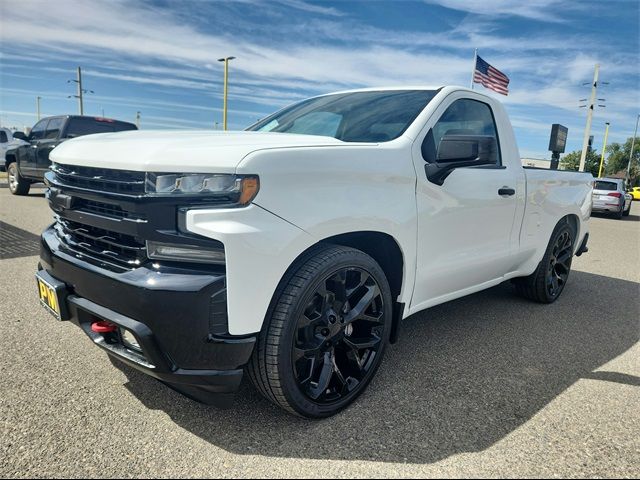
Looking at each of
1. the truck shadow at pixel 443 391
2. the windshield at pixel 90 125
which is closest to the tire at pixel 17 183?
the windshield at pixel 90 125

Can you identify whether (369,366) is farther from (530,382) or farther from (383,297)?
(530,382)

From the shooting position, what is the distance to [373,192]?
244cm

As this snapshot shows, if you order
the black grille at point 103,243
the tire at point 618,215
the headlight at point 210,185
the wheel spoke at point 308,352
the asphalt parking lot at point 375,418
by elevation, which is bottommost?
the tire at point 618,215

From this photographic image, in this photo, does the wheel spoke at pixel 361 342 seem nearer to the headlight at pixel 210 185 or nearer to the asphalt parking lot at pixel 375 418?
the asphalt parking lot at pixel 375 418

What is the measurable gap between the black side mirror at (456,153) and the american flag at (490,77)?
12.0 metres

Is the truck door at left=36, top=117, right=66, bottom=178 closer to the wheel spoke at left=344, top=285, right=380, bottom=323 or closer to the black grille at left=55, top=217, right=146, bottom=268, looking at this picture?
the black grille at left=55, top=217, right=146, bottom=268

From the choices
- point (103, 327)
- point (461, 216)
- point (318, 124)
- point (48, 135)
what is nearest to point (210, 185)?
point (103, 327)

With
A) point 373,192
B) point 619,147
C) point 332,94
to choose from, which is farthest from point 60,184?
point 619,147

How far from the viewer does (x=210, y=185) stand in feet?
6.36

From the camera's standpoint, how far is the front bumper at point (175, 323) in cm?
189

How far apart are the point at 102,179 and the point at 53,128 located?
380 inches

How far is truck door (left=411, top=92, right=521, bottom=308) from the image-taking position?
2814mm

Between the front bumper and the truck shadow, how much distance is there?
37cm

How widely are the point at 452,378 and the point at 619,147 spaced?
100050 mm
